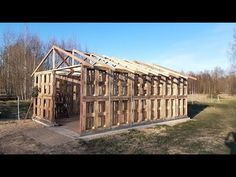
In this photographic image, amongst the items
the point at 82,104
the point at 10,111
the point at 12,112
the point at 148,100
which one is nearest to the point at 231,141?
the point at 148,100

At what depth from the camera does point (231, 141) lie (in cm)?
773

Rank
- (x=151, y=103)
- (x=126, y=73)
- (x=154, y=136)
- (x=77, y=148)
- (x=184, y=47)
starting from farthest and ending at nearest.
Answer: (x=184, y=47) → (x=151, y=103) → (x=126, y=73) → (x=154, y=136) → (x=77, y=148)

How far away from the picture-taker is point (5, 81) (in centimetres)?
2236

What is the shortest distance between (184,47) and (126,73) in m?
6.57

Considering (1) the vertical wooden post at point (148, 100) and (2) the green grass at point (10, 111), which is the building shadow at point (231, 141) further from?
(2) the green grass at point (10, 111)

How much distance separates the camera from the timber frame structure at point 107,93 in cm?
828

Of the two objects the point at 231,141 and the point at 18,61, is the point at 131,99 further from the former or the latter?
the point at 18,61

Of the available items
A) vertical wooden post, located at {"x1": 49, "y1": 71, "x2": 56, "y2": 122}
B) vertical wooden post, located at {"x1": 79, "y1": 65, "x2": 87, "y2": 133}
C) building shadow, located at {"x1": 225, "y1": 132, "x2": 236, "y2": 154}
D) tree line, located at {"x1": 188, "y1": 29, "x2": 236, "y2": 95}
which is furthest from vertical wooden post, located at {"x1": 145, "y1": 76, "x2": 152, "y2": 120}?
tree line, located at {"x1": 188, "y1": 29, "x2": 236, "y2": 95}

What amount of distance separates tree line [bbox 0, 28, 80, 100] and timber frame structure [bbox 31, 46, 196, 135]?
12538 millimetres

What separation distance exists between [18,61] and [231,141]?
69.5 ft

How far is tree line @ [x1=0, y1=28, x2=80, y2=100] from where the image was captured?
22484mm

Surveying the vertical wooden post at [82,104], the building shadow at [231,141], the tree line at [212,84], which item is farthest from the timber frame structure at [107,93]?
the tree line at [212,84]
